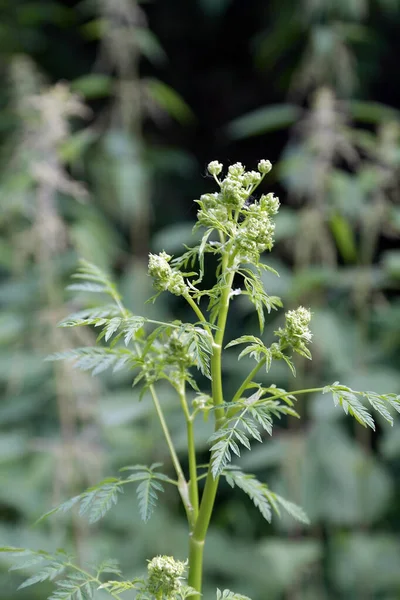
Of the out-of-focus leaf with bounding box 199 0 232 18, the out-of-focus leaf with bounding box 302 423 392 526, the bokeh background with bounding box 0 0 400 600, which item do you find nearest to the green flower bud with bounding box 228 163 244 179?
the bokeh background with bounding box 0 0 400 600

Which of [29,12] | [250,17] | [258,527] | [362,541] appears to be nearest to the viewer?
[362,541]

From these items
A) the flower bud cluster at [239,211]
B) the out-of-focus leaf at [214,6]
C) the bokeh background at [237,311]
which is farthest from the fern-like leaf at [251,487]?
the out-of-focus leaf at [214,6]

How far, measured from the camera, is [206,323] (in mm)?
710

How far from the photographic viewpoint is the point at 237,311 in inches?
108

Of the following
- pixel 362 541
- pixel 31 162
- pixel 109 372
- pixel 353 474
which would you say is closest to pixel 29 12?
pixel 31 162

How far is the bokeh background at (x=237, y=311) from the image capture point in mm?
2119

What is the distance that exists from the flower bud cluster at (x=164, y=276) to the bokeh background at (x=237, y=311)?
133 centimetres

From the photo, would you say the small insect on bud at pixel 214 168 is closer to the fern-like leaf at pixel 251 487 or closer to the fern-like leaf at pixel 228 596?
the fern-like leaf at pixel 251 487

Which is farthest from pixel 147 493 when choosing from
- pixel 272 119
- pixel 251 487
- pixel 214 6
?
pixel 214 6

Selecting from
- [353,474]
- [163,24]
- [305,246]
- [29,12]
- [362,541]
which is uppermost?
[163,24]

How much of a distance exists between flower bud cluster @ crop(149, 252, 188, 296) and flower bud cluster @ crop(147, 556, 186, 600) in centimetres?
28

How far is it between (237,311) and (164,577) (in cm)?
207

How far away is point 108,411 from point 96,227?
784 millimetres

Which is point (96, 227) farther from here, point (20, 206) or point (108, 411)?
point (108, 411)
